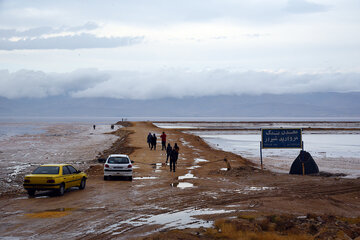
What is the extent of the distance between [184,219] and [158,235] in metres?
2.04

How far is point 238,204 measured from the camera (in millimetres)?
15031

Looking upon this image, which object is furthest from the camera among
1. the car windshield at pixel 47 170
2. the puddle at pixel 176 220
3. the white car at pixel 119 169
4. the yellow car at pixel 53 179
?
the white car at pixel 119 169

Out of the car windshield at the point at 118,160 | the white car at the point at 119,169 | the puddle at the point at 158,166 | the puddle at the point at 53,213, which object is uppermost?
the car windshield at the point at 118,160

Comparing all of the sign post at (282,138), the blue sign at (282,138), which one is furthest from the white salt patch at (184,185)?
the blue sign at (282,138)

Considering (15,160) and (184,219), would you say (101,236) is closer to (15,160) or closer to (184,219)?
(184,219)

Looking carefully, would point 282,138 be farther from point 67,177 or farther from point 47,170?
point 47,170

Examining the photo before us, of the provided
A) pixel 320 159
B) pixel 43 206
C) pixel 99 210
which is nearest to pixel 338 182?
pixel 99 210

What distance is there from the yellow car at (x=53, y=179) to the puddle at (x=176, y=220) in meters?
5.52

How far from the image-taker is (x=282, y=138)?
2578 centimetres

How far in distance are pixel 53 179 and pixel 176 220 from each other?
6.48 metres

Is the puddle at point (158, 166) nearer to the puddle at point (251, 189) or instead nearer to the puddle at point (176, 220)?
the puddle at point (251, 189)

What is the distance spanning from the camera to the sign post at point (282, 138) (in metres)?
25.5

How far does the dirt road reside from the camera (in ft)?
38.3

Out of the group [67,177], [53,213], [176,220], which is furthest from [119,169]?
[176,220]
